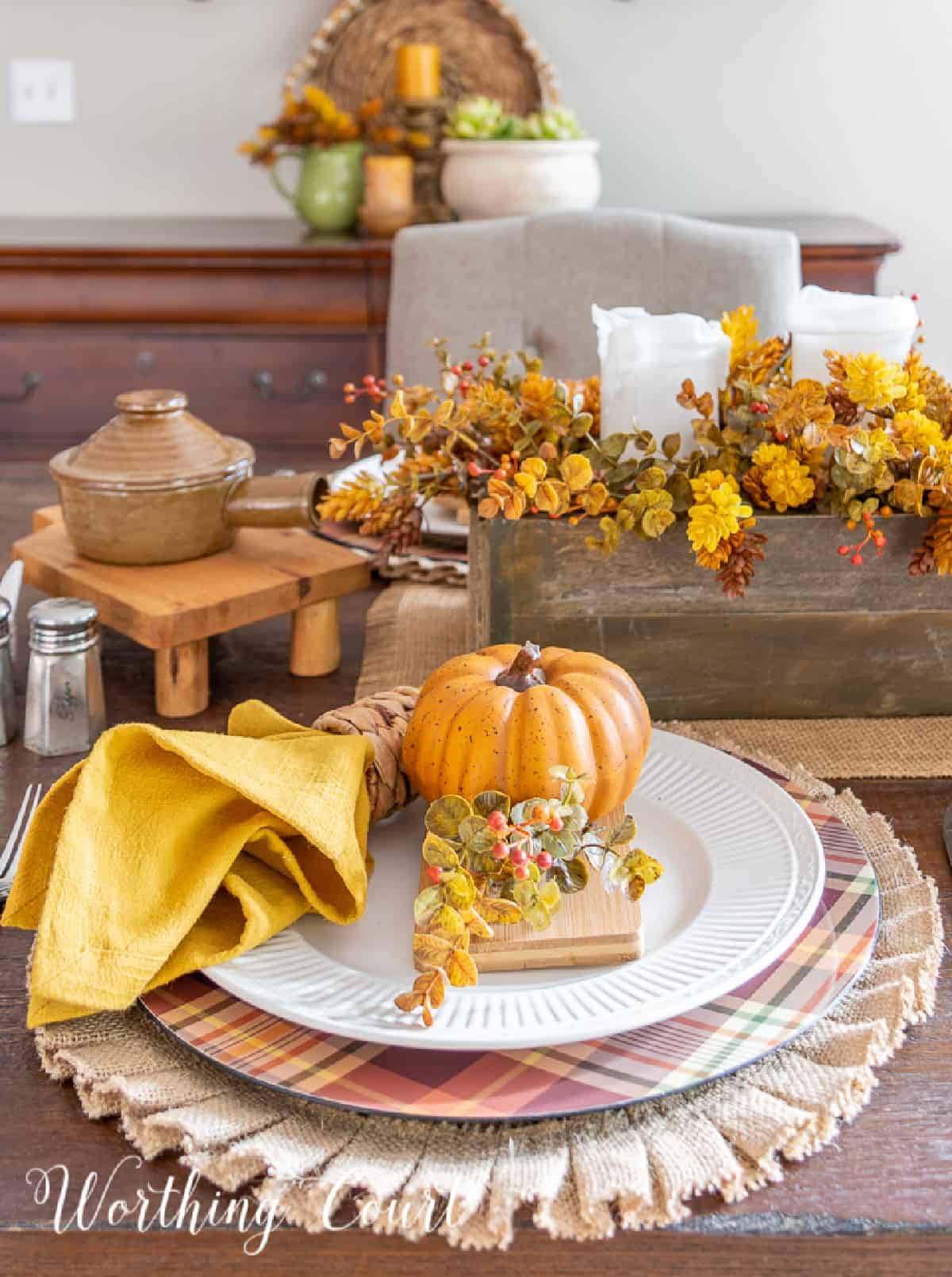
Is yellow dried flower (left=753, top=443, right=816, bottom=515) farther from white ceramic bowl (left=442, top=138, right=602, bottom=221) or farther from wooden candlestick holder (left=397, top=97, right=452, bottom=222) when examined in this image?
wooden candlestick holder (left=397, top=97, right=452, bottom=222)

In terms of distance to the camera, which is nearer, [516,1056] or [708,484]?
[516,1056]

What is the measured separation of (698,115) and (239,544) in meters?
2.24

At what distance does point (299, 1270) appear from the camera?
516mm

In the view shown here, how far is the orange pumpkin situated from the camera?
732mm

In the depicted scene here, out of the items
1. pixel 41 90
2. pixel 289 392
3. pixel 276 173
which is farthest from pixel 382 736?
pixel 41 90

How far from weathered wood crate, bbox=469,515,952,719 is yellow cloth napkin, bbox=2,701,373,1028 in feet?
0.90

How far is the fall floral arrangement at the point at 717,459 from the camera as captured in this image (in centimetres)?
91

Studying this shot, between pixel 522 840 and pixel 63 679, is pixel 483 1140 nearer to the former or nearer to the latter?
pixel 522 840

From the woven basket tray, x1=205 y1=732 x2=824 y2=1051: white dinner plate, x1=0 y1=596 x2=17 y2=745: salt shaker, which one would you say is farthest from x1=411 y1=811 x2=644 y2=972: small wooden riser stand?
the woven basket tray

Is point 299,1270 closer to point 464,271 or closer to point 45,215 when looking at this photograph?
point 464,271

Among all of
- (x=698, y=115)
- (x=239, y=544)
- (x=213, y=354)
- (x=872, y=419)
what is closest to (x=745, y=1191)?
(x=872, y=419)

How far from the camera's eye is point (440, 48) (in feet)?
9.31

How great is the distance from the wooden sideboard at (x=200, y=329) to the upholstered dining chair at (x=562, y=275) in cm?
68

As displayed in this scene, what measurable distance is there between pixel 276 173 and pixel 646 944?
8.83 feet
